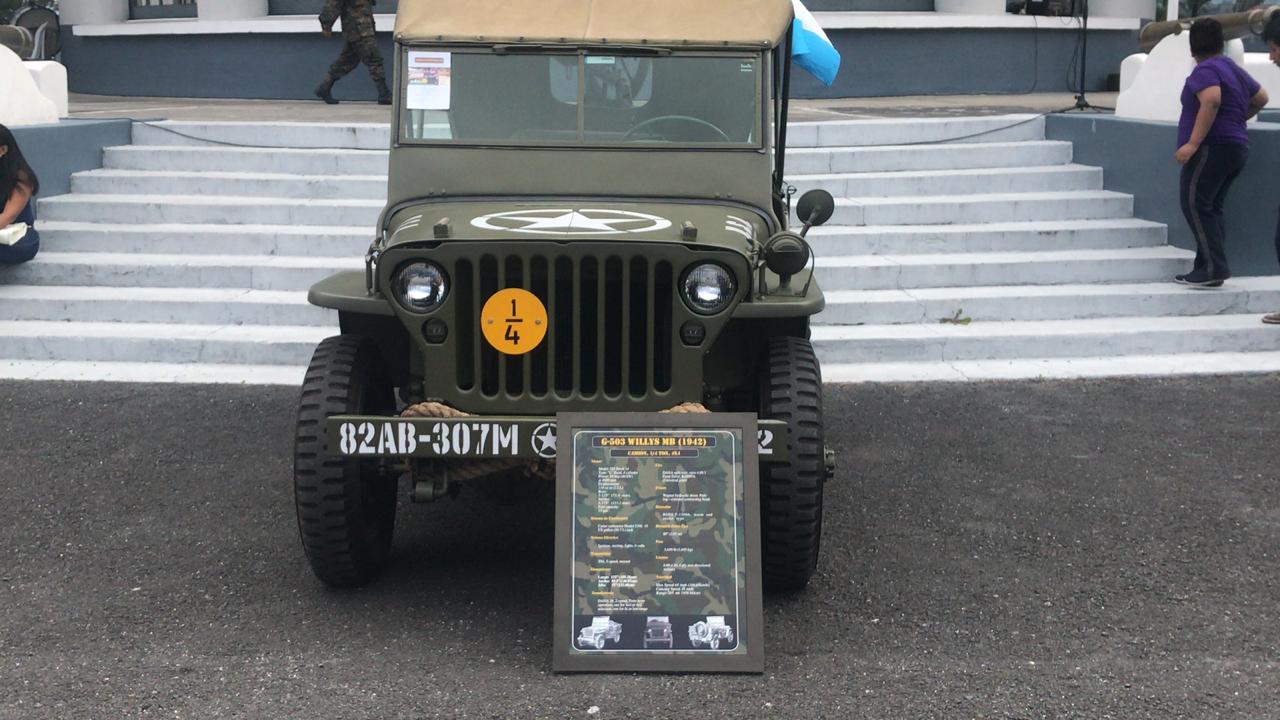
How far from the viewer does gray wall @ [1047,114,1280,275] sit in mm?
9617

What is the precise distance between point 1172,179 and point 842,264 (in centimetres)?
251

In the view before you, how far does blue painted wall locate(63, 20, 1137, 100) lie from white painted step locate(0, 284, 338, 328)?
741 cm

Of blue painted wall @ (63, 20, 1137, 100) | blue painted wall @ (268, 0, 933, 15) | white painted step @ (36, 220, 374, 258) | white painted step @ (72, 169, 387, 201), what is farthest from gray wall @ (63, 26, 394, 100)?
white painted step @ (36, 220, 374, 258)

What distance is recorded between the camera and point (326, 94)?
15.7m

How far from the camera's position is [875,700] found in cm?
423

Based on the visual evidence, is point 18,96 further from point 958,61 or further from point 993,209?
point 958,61

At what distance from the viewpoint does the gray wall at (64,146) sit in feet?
34.3

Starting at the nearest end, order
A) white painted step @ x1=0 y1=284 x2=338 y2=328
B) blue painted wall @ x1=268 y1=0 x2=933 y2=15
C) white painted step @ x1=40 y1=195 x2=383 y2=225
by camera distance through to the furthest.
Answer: white painted step @ x1=0 y1=284 x2=338 y2=328 < white painted step @ x1=40 y1=195 x2=383 y2=225 < blue painted wall @ x1=268 y1=0 x2=933 y2=15

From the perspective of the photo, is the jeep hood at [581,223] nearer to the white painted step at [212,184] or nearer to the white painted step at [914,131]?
the white painted step at [212,184]

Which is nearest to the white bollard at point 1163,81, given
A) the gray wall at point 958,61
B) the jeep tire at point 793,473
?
the gray wall at point 958,61

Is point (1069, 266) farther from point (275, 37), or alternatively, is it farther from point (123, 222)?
point (275, 37)

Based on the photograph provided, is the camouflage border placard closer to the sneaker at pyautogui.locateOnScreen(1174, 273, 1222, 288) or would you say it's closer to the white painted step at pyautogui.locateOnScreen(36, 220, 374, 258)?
the white painted step at pyautogui.locateOnScreen(36, 220, 374, 258)

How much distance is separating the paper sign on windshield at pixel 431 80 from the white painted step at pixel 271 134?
554cm

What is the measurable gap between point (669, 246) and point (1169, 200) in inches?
261
